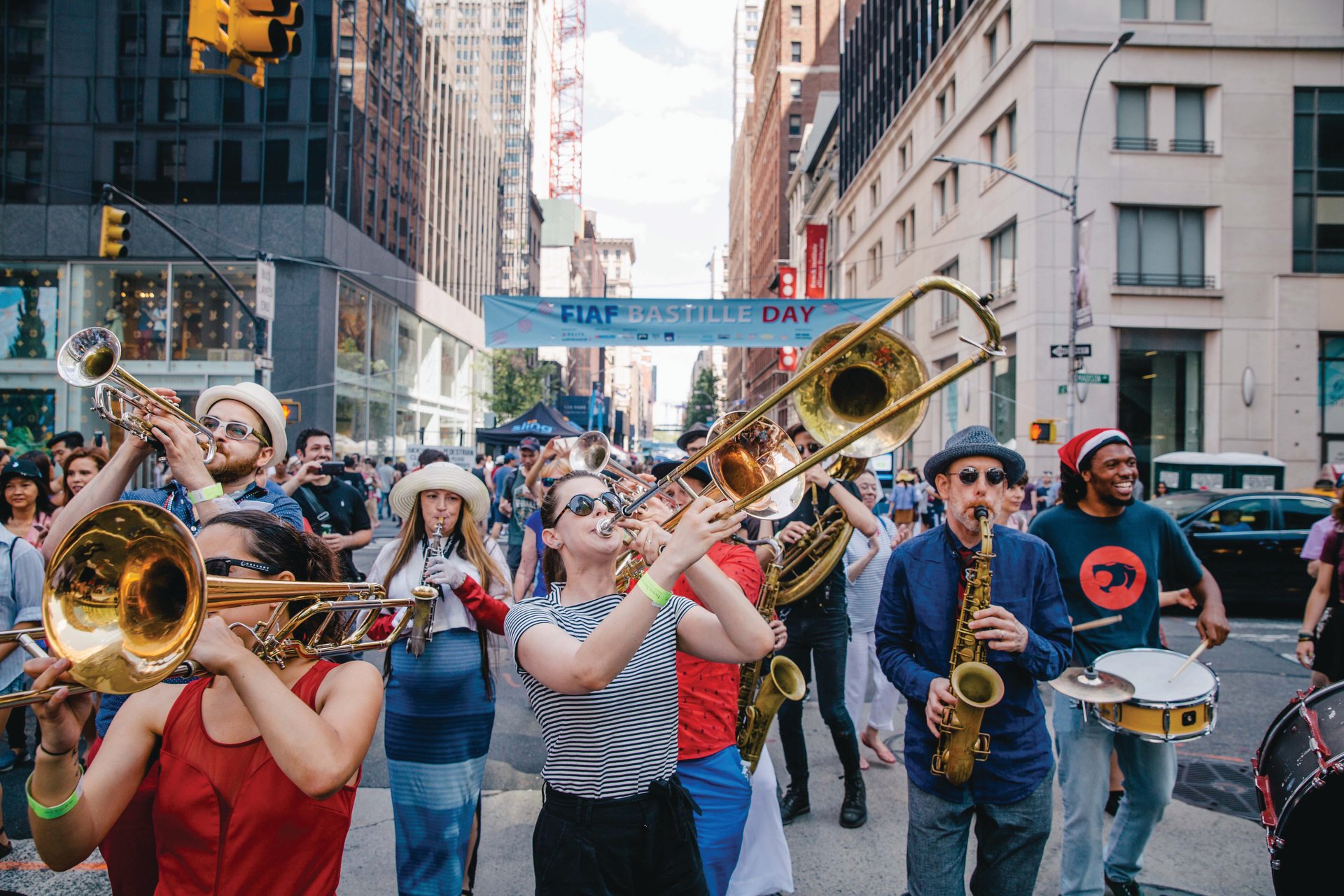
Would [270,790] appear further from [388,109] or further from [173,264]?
[388,109]

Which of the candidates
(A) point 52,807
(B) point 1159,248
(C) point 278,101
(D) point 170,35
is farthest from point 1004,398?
(D) point 170,35

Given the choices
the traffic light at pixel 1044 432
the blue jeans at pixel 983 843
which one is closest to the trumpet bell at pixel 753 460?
the blue jeans at pixel 983 843

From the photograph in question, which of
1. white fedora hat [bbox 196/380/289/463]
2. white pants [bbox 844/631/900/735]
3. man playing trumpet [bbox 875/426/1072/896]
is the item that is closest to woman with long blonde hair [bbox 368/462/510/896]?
white fedora hat [bbox 196/380/289/463]

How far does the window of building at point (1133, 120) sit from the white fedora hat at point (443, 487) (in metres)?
24.7

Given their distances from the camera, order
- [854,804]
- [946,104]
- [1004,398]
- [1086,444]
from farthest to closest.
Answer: [946,104], [1004,398], [854,804], [1086,444]

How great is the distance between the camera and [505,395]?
4838cm

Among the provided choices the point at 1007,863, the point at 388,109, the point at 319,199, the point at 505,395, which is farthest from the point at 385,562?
the point at 505,395

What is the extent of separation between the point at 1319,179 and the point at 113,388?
29490 millimetres

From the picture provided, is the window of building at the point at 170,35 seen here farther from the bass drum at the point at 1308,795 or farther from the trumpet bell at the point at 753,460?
the bass drum at the point at 1308,795

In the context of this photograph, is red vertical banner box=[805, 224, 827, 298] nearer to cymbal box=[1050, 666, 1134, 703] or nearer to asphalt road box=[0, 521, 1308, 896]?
asphalt road box=[0, 521, 1308, 896]

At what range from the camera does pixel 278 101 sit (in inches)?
1082

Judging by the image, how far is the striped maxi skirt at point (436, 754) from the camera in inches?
126

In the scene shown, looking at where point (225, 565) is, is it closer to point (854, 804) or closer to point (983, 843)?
point (983, 843)

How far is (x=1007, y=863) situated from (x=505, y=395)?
47.2 metres
